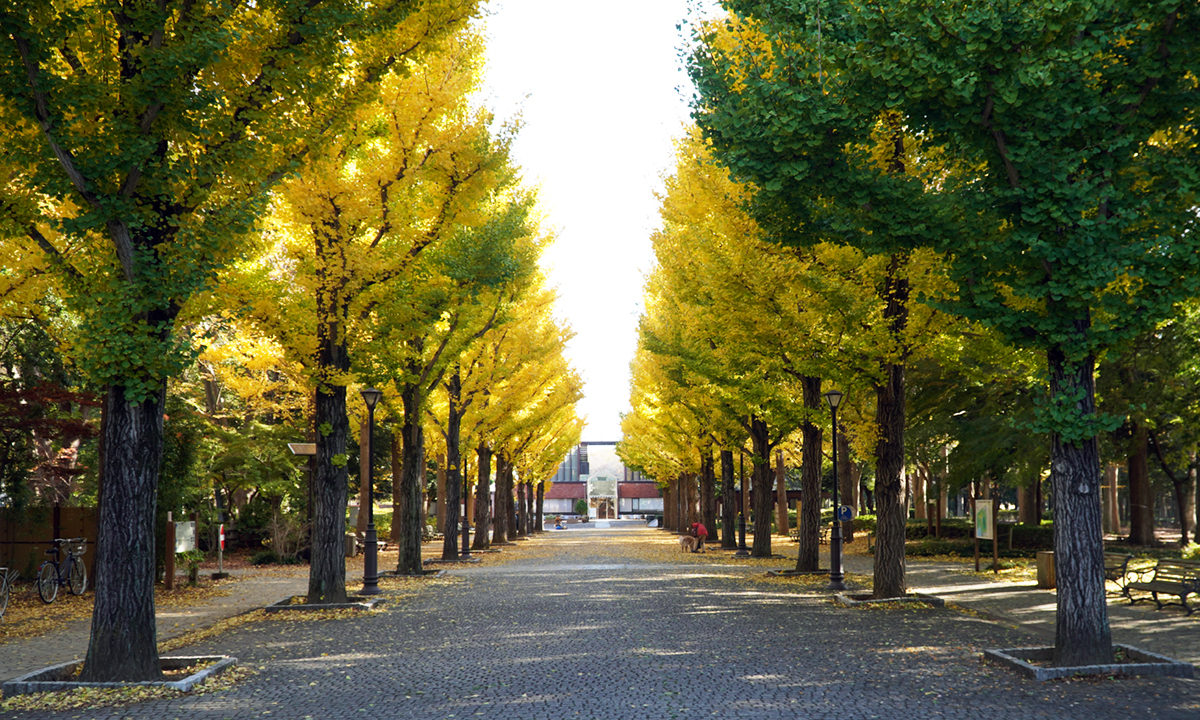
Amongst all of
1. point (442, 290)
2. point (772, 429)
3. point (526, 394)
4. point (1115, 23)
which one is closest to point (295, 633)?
point (442, 290)

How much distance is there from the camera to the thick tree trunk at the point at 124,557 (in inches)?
340

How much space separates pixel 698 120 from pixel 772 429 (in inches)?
670

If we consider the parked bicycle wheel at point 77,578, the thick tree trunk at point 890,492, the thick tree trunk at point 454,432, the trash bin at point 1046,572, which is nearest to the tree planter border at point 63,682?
the parked bicycle wheel at point 77,578

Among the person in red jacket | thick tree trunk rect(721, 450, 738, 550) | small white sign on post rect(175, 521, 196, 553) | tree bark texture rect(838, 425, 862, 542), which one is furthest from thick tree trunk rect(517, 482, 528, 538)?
small white sign on post rect(175, 521, 196, 553)

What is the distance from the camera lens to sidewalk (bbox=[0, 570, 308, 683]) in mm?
10297

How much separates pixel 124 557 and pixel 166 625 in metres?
5.16

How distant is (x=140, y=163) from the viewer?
8.62 metres

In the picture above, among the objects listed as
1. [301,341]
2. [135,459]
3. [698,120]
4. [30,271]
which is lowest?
[135,459]

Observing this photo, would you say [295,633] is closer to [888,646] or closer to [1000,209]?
[888,646]

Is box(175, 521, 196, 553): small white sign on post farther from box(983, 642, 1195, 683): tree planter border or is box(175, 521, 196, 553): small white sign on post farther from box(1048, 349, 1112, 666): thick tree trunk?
box(1048, 349, 1112, 666): thick tree trunk

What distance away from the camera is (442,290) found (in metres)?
15.8

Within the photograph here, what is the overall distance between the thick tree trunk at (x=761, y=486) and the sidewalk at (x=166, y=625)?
12.8 metres

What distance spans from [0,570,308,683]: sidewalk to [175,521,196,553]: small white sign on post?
1273 millimetres

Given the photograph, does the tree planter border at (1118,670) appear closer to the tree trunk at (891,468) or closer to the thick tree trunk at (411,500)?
the tree trunk at (891,468)
